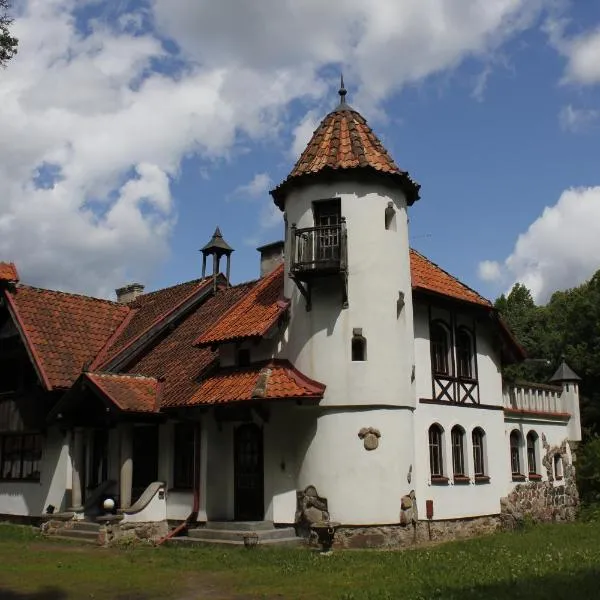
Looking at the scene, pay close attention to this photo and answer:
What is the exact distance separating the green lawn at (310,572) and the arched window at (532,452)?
230 inches

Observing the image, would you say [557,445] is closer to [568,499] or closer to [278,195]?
[568,499]

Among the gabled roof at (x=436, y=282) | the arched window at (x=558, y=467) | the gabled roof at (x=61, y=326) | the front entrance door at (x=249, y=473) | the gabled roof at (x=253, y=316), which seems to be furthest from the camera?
the arched window at (x=558, y=467)

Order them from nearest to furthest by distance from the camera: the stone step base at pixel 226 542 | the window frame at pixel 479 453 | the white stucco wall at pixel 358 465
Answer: the stone step base at pixel 226 542 < the white stucco wall at pixel 358 465 < the window frame at pixel 479 453

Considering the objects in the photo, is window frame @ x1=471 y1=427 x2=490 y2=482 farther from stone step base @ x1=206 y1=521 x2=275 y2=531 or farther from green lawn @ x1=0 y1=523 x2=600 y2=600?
stone step base @ x1=206 y1=521 x2=275 y2=531

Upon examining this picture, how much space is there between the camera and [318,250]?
18.1 m

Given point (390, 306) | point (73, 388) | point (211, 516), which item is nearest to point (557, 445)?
point (390, 306)

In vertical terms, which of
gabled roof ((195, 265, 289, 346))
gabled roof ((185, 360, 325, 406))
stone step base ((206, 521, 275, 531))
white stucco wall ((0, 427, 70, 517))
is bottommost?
stone step base ((206, 521, 275, 531))

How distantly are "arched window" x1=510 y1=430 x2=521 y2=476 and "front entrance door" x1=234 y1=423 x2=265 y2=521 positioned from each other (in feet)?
27.7

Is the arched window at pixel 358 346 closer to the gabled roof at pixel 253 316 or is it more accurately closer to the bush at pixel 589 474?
the gabled roof at pixel 253 316

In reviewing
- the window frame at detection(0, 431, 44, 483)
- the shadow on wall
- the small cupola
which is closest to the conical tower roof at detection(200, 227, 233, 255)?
A: the small cupola

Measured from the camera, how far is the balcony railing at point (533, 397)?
22.5m

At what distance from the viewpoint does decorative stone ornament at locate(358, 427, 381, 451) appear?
17.1 meters

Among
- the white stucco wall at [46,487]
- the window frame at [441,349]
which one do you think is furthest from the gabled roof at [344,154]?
the white stucco wall at [46,487]

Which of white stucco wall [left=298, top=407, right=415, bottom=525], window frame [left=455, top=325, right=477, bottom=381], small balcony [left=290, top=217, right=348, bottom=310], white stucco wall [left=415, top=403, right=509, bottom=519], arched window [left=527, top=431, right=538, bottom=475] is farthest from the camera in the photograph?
arched window [left=527, top=431, right=538, bottom=475]
